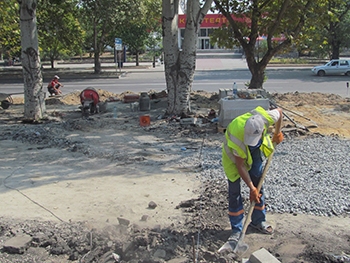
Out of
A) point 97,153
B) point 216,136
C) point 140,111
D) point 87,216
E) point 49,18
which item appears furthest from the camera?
point 49,18

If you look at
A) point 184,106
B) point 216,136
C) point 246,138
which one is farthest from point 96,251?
point 184,106

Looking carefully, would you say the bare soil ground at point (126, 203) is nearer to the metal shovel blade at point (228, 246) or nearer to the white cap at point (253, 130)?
the metal shovel blade at point (228, 246)

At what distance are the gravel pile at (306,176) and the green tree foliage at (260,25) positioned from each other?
266 inches

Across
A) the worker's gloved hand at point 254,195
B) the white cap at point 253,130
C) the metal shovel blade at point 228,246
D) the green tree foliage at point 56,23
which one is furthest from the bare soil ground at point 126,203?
the green tree foliage at point 56,23

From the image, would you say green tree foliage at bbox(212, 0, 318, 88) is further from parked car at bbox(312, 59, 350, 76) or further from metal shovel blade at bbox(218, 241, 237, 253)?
parked car at bbox(312, 59, 350, 76)

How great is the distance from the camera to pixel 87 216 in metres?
5.25

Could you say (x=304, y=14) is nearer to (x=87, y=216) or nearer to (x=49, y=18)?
(x=87, y=216)

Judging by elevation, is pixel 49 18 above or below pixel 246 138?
above

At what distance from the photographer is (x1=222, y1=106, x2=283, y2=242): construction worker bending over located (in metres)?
4.03

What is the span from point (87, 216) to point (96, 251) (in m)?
1.05

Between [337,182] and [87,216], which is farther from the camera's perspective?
[337,182]

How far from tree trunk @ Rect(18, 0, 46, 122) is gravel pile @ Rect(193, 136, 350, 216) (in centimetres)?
574

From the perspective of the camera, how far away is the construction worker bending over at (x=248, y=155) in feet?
13.2

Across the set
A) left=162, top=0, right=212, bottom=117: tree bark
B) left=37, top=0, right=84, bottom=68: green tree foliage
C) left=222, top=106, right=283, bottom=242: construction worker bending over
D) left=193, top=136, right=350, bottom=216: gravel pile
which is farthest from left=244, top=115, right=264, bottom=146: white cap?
left=37, top=0, right=84, bottom=68: green tree foliage
